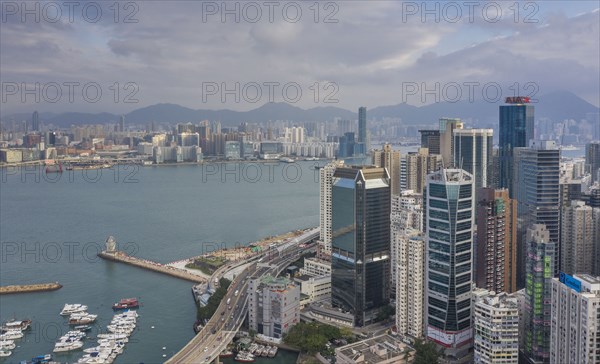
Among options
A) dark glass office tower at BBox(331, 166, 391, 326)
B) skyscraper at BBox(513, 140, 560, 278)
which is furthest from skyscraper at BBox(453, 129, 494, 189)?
dark glass office tower at BBox(331, 166, 391, 326)

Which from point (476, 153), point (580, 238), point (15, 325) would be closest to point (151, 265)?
point (15, 325)

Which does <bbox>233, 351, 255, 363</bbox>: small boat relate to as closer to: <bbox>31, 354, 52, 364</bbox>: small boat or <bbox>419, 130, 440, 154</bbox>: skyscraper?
<bbox>31, 354, 52, 364</bbox>: small boat

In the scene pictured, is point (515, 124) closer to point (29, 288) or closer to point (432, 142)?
point (432, 142)

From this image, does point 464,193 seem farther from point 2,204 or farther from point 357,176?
point 2,204

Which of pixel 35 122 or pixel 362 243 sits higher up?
pixel 35 122

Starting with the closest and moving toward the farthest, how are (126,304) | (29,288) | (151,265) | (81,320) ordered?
(81,320) → (126,304) → (29,288) → (151,265)

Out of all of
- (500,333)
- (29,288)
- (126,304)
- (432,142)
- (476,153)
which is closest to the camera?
(500,333)
